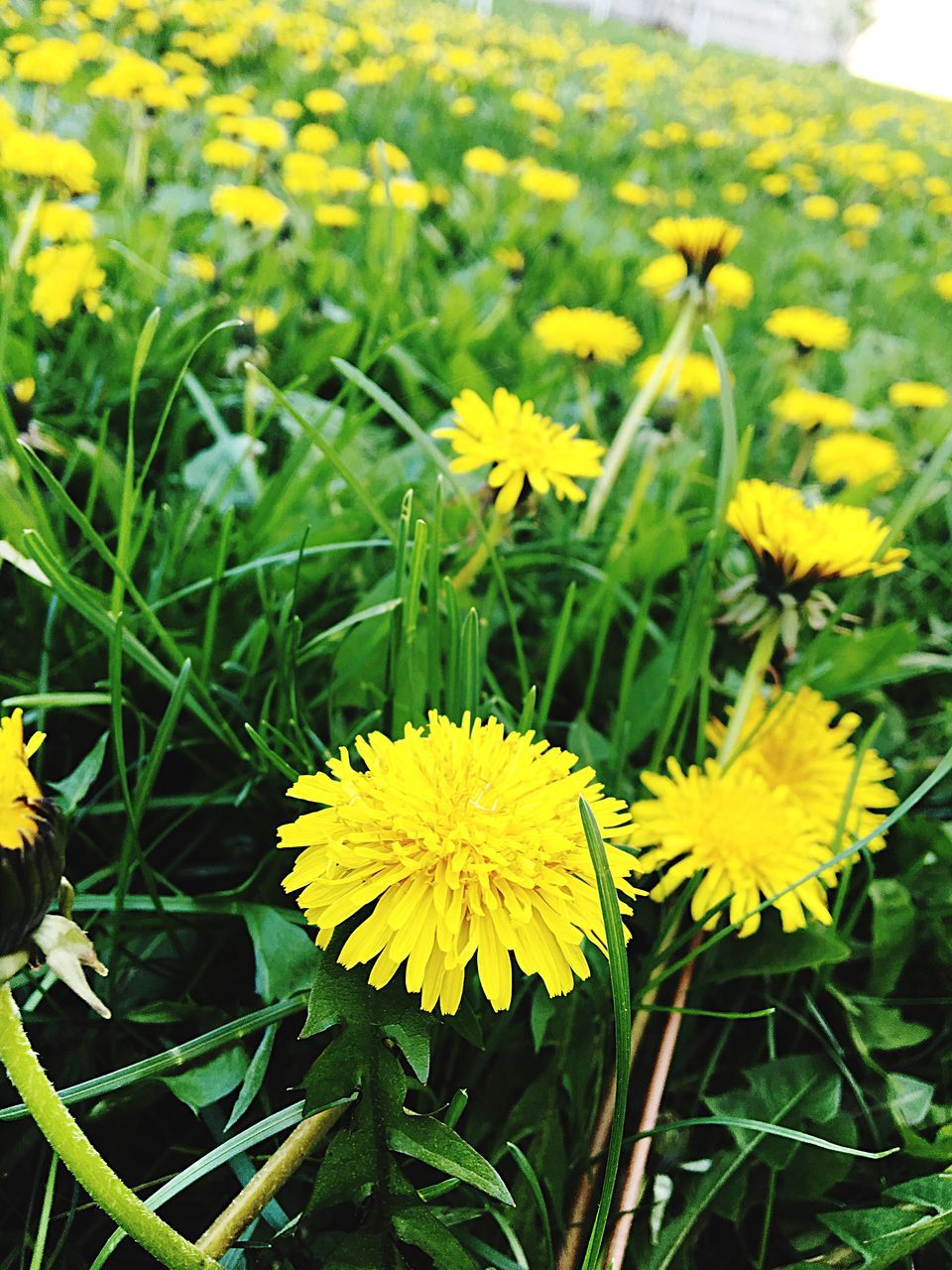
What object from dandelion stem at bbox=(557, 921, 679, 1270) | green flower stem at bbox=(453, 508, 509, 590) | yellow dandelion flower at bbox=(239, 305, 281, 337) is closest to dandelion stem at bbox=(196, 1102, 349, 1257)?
dandelion stem at bbox=(557, 921, 679, 1270)

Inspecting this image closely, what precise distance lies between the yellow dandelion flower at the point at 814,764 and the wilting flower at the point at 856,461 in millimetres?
566

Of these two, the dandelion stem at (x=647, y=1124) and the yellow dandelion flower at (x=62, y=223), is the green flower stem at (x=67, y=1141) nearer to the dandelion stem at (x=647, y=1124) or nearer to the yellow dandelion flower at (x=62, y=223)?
the dandelion stem at (x=647, y=1124)

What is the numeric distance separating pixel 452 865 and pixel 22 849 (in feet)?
0.48

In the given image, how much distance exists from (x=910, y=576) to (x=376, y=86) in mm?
2160

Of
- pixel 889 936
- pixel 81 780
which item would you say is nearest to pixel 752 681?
pixel 889 936

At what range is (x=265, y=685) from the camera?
2.04ft

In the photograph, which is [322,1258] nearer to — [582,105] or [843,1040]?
[843,1040]

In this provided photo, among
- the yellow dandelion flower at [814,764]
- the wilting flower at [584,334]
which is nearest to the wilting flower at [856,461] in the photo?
the wilting flower at [584,334]

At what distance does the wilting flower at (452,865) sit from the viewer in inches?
13.7

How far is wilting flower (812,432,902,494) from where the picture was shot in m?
1.13

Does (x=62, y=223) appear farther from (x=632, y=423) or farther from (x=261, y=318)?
(x=632, y=423)

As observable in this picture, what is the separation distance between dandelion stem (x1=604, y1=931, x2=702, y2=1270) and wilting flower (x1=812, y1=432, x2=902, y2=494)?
749mm

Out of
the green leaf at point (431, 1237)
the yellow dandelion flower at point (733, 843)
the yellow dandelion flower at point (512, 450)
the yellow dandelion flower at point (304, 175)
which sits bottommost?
the green leaf at point (431, 1237)

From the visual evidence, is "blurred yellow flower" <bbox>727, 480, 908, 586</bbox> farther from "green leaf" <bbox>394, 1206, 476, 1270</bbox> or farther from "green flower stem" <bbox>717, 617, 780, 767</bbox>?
"green leaf" <bbox>394, 1206, 476, 1270</bbox>
